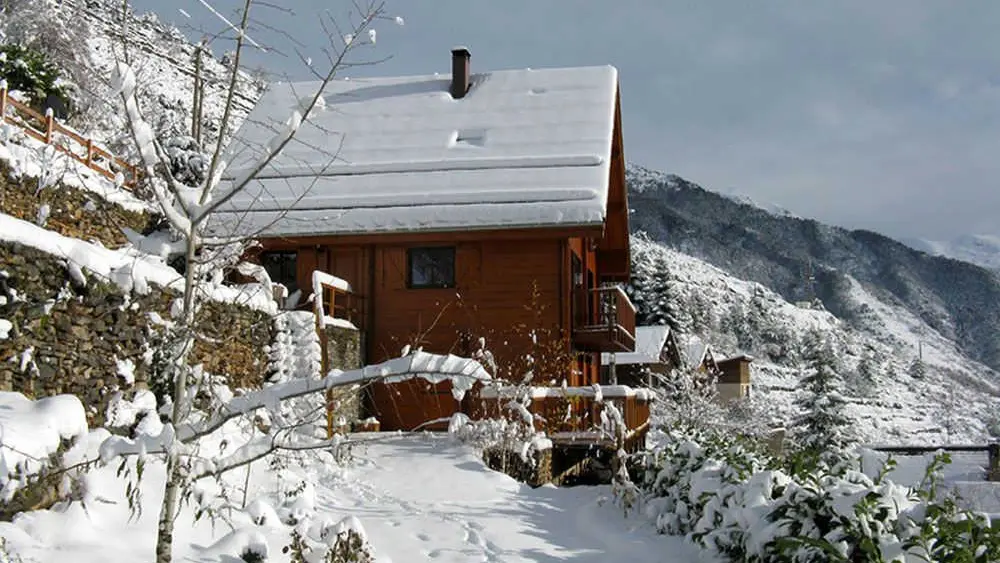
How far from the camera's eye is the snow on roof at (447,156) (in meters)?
15.6

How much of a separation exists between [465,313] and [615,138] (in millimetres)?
6313

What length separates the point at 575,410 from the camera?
1481 cm

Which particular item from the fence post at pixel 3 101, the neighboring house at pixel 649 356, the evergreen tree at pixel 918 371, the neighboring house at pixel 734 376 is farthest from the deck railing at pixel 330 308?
the evergreen tree at pixel 918 371

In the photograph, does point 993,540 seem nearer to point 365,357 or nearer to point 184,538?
point 184,538

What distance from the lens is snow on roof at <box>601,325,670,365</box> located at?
37062mm

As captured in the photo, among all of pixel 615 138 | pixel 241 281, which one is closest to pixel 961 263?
pixel 615 138

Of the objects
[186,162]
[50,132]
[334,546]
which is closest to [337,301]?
[186,162]

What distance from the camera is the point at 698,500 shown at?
8.55 m

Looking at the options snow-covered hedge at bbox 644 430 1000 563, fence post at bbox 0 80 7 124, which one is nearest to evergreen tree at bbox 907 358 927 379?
snow-covered hedge at bbox 644 430 1000 563

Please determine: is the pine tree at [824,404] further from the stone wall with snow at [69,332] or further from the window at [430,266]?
the stone wall with snow at [69,332]

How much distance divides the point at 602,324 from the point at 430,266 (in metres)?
3.56

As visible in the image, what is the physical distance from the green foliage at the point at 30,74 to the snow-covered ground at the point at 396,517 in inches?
480

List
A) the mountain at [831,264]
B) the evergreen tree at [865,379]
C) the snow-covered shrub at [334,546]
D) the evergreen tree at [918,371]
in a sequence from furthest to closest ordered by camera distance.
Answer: the mountain at [831,264] < the evergreen tree at [918,371] < the evergreen tree at [865,379] < the snow-covered shrub at [334,546]

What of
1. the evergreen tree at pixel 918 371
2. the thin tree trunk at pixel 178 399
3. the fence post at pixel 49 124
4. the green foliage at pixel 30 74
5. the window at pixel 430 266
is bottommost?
the thin tree trunk at pixel 178 399
